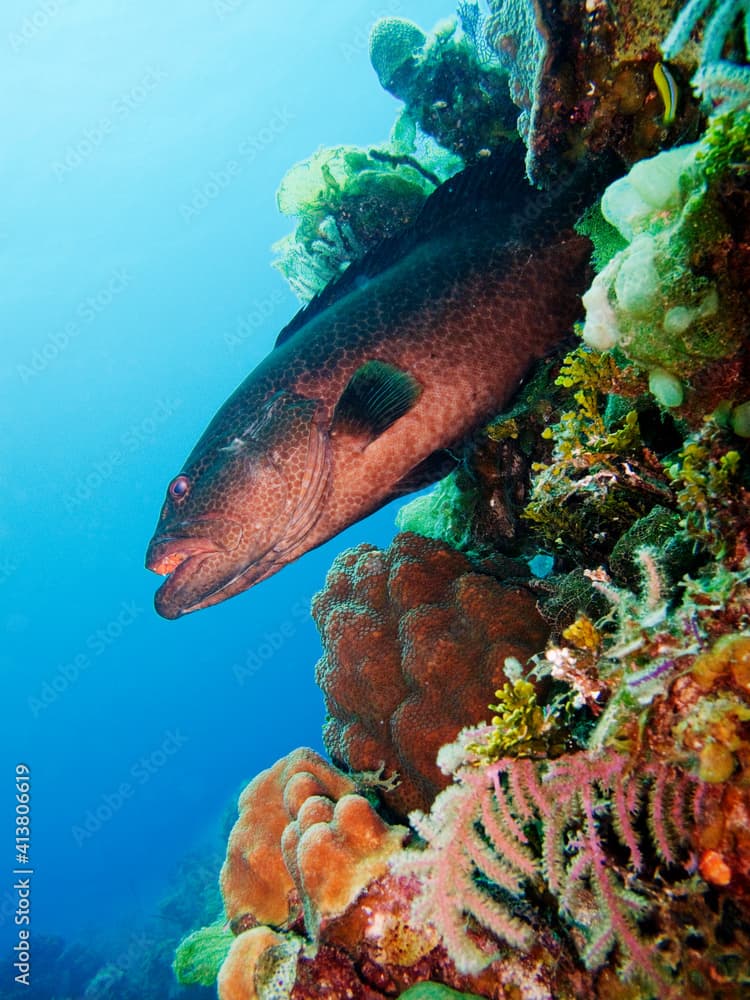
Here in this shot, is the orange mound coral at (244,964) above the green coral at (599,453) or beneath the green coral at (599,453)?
beneath

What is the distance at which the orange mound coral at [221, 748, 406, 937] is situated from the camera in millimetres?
2537

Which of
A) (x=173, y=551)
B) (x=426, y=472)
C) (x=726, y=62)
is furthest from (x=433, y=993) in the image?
(x=726, y=62)

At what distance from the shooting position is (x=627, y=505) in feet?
9.98

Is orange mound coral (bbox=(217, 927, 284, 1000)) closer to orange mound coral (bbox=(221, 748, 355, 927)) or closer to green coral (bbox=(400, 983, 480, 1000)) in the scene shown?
orange mound coral (bbox=(221, 748, 355, 927))

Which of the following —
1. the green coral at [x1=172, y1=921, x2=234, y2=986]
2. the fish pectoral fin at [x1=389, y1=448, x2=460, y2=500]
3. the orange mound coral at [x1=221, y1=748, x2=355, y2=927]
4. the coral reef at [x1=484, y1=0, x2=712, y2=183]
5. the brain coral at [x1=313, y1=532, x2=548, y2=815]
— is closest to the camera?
the coral reef at [x1=484, y1=0, x2=712, y2=183]

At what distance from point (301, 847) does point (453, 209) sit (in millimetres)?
4887

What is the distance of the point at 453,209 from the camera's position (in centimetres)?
474

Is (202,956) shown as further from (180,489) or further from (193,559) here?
(180,489)

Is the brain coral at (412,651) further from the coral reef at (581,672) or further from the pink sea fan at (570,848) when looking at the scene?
the pink sea fan at (570,848)

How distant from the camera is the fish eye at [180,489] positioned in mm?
4285

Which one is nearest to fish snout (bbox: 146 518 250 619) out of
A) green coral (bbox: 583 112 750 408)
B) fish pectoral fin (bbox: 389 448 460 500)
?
fish pectoral fin (bbox: 389 448 460 500)

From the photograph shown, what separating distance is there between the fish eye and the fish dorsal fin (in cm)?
177

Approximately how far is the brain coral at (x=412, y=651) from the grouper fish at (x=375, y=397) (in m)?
0.61

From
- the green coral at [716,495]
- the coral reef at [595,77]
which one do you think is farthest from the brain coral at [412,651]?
the coral reef at [595,77]
